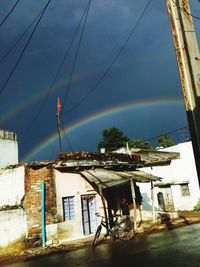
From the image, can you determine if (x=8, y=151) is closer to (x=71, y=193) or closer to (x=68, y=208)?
(x=71, y=193)

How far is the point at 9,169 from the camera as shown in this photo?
17.2 meters

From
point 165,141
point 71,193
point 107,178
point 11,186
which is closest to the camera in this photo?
point 11,186

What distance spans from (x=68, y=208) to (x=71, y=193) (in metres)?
0.90

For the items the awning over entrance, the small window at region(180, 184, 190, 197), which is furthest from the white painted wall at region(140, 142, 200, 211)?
the awning over entrance

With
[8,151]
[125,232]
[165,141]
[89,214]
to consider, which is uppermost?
[165,141]

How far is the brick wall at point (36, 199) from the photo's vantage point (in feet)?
52.2

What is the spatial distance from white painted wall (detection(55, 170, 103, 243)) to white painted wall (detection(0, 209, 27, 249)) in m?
2.23

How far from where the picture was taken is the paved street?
10297 millimetres

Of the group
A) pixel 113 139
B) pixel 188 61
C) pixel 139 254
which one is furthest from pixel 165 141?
pixel 188 61

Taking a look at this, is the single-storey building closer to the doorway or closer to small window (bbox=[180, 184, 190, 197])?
the doorway

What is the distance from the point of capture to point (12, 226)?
1516 cm

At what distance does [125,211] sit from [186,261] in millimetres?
11335

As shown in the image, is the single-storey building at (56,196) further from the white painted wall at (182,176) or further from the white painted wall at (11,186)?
the white painted wall at (182,176)

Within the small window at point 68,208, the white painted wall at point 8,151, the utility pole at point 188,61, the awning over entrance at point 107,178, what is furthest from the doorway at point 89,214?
the utility pole at point 188,61
